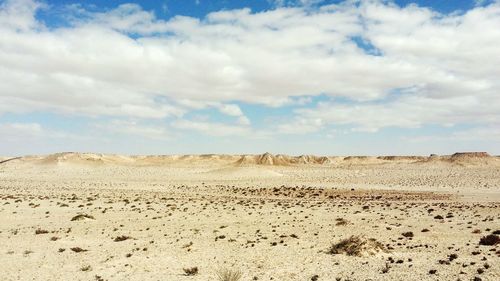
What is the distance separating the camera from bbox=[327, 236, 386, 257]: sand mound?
19.6 metres

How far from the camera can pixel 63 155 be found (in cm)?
15438

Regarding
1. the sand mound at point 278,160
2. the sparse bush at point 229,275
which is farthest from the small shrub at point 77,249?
the sand mound at point 278,160

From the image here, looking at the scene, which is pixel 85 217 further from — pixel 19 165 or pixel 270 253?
pixel 19 165

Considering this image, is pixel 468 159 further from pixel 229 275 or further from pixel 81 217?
pixel 229 275

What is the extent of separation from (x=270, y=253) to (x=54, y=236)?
1172 cm

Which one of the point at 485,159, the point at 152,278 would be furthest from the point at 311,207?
the point at 485,159

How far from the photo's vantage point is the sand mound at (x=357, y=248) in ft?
64.4

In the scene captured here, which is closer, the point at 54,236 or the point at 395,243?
the point at 395,243

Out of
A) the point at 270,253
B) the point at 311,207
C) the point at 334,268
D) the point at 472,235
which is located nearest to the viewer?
the point at 334,268

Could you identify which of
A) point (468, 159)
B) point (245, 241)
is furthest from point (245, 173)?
point (468, 159)

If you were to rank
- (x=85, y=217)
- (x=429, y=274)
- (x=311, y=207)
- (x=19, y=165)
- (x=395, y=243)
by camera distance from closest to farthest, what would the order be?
(x=429, y=274) < (x=395, y=243) < (x=85, y=217) < (x=311, y=207) < (x=19, y=165)

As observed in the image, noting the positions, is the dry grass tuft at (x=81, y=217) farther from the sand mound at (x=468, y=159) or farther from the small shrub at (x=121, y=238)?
the sand mound at (x=468, y=159)

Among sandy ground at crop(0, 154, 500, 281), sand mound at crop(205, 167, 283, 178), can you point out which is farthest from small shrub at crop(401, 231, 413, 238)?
sand mound at crop(205, 167, 283, 178)

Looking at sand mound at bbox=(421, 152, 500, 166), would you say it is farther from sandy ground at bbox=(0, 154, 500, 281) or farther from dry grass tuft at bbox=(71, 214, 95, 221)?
dry grass tuft at bbox=(71, 214, 95, 221)
